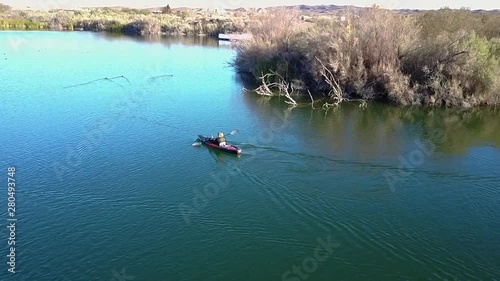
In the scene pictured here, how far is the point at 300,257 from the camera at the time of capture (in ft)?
49.2

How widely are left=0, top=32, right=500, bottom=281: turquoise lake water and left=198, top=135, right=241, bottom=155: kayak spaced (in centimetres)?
39

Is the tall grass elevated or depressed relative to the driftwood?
elevated

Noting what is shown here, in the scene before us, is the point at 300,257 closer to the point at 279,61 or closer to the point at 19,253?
the point at 19,253

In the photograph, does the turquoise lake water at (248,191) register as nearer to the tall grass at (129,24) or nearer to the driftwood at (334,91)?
the driftwood at (334,91)

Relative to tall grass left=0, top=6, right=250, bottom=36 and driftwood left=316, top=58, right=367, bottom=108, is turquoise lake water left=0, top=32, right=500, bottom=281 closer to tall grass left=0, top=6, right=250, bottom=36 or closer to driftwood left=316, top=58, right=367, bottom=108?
driftwood left=316, top=58, right=367, bottom=108

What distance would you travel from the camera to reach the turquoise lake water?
14.6 meters

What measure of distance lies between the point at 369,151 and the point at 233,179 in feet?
28.0

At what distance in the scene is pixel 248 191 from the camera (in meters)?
19.2

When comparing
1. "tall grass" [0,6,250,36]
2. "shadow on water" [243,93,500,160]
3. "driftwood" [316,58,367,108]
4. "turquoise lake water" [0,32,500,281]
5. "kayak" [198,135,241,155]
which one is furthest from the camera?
"tall grass" [0,6,250,36]

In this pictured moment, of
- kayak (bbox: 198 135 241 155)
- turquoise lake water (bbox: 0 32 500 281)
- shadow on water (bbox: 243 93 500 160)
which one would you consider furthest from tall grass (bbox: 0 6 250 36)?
kayak (bbox: 198 135 241 155)

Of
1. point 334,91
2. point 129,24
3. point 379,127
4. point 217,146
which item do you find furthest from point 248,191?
point 129,24

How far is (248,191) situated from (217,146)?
16.5 feet

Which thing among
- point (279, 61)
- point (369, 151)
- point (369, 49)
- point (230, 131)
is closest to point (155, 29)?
point (279, 61)

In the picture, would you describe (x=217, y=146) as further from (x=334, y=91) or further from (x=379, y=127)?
(x=334, y=91)
